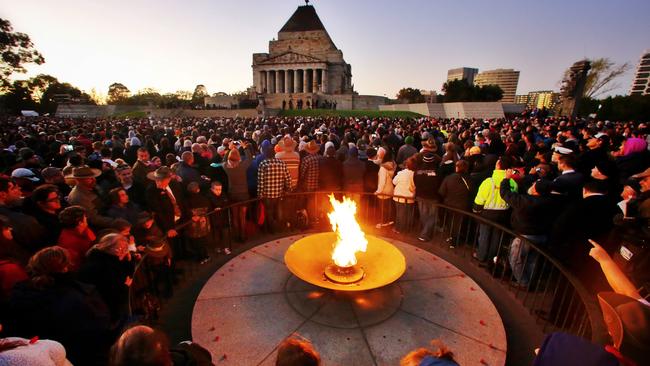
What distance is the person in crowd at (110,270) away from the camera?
3656 millimetres

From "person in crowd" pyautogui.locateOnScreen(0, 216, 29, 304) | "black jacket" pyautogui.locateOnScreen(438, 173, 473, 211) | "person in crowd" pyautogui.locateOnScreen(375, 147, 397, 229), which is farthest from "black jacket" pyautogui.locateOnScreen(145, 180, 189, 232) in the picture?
"black jacket" pyautogui.locateOnScreen(438, 173, 473, 211)

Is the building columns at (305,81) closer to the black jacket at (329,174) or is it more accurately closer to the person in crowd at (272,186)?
the black jacket at (329,174)

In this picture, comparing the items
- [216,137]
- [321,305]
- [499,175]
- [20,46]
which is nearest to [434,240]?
[499,175]

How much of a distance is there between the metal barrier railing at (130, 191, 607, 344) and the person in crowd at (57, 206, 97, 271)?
30.0 inches

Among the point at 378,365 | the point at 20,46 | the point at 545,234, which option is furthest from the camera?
the point at 20,46

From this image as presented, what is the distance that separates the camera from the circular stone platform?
152 inches

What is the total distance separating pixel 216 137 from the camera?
41.0 ft

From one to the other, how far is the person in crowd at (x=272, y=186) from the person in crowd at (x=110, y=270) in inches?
138

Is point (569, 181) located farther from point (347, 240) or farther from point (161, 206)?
point (161, 206)

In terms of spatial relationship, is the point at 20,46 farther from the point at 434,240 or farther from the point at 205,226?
the point at 434,240

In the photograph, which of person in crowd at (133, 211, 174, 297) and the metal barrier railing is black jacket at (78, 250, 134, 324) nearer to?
the metal barrier railing

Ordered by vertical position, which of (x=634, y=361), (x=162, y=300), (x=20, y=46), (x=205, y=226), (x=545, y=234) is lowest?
(x=162, y=300)

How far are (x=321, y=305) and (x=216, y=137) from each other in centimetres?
987

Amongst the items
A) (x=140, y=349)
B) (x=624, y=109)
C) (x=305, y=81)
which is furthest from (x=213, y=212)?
(x=305, y=81)
